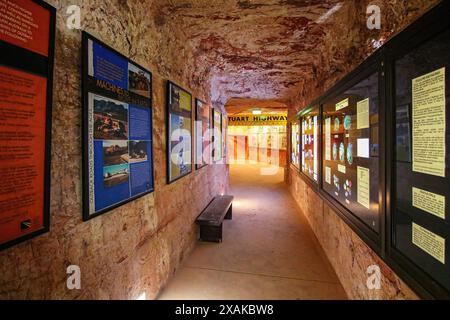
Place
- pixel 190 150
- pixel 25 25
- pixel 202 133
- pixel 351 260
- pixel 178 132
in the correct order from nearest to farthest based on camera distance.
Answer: pixel 25 25, pixel 351 260, pixel 178 132, pixel 190 150, pixel 202 133

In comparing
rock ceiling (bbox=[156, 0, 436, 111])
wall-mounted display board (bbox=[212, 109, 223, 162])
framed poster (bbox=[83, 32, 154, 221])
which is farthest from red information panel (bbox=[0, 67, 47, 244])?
wall-mounted display board (bbox=[212, 109, 223, 162])

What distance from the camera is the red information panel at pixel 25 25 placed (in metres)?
0.95

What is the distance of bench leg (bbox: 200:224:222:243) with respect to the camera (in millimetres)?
3820

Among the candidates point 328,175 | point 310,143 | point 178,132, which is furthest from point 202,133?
point 328,175

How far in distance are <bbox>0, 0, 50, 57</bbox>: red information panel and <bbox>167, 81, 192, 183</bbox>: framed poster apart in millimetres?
1471

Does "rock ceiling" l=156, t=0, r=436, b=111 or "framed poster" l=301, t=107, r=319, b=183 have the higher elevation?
"rock ceiling" l=156, t=0, r=436, b=111

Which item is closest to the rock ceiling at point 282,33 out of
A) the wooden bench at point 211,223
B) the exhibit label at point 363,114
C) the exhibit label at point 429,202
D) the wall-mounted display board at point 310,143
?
the exhibit label at point 363,114

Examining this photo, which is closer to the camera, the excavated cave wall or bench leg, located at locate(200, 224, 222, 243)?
the excavated cave wall

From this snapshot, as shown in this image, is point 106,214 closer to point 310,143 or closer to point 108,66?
point 108,66

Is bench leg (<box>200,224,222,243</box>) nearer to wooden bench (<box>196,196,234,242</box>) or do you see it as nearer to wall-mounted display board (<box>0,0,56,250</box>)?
wooden bench (<box>196,196,234,242</box>)

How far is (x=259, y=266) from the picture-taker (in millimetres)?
3064

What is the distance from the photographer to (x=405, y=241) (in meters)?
1.33

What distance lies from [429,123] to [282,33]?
93.2 inches

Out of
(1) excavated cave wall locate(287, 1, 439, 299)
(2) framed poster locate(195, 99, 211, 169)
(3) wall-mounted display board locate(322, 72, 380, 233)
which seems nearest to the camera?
(1) excavated cave wall locate(287, 1, 439, 299)
